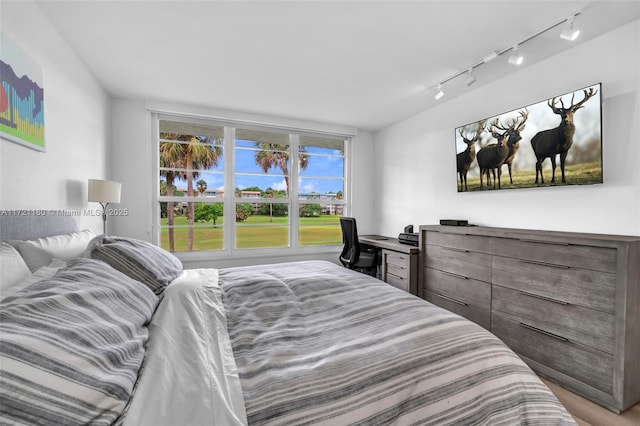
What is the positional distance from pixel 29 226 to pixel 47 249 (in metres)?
0.27

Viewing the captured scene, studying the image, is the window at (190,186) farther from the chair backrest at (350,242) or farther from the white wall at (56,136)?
the chair backrest at (350,242)

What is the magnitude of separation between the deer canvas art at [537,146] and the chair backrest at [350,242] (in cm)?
132

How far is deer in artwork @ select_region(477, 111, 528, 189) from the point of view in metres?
2.54

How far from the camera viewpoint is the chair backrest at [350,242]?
3.55 metres

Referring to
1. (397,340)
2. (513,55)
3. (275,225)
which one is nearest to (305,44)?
(513,55)

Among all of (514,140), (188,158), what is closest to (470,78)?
(514,140)

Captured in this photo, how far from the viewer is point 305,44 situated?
2.21m

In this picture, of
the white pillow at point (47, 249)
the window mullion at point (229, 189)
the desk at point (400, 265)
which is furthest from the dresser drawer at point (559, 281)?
the window mullion at point (229, 189)

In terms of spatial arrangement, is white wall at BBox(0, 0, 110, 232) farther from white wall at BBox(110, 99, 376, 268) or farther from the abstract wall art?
white wall at BBox(110, 99, 376, 268)

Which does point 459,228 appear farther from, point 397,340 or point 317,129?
point 317,129

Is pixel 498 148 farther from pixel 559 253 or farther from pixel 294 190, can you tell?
pixel 294 190

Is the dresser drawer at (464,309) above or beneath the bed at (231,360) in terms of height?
beneath

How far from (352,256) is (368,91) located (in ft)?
6.54

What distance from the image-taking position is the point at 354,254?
3.57 metres
